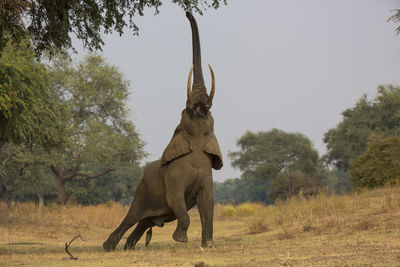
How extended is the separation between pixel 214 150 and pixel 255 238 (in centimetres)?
428

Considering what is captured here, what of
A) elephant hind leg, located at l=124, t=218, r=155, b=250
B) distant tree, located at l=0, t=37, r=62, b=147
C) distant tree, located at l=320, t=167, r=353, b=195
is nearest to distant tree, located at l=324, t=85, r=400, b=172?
A: distant tree, located at l=320, t=167, r=353, b=195

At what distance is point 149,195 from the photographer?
9414 millimetres

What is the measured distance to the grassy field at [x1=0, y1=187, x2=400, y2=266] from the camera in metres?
6.46

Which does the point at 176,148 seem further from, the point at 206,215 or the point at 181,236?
the point at 181,236

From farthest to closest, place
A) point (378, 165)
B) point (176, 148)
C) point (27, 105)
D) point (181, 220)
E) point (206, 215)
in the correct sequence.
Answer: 1. point (378, 165)
2. point (27, 105)
3. point (176, 148)
4. point (206, 215)
5. point (181, 220)

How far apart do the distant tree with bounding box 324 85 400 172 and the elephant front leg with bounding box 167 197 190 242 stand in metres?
35.4

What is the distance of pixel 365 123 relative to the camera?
43969mm

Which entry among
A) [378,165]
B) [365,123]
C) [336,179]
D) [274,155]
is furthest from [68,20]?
[336,179]

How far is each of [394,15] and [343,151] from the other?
26997mm

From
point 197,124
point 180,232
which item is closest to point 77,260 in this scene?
point 180,232

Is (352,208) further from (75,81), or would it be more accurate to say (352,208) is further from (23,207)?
(75,81)

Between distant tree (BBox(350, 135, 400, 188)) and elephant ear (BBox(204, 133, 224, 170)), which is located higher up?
distant tree (BBox(350, 135, 400, 188))

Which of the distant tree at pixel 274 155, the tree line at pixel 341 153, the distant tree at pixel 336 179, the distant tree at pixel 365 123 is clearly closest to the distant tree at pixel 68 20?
the tree line at pixel 341 153

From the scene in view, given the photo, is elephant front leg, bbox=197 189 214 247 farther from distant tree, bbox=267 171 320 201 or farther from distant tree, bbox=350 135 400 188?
distant tree, bbox=267 171 320 201
